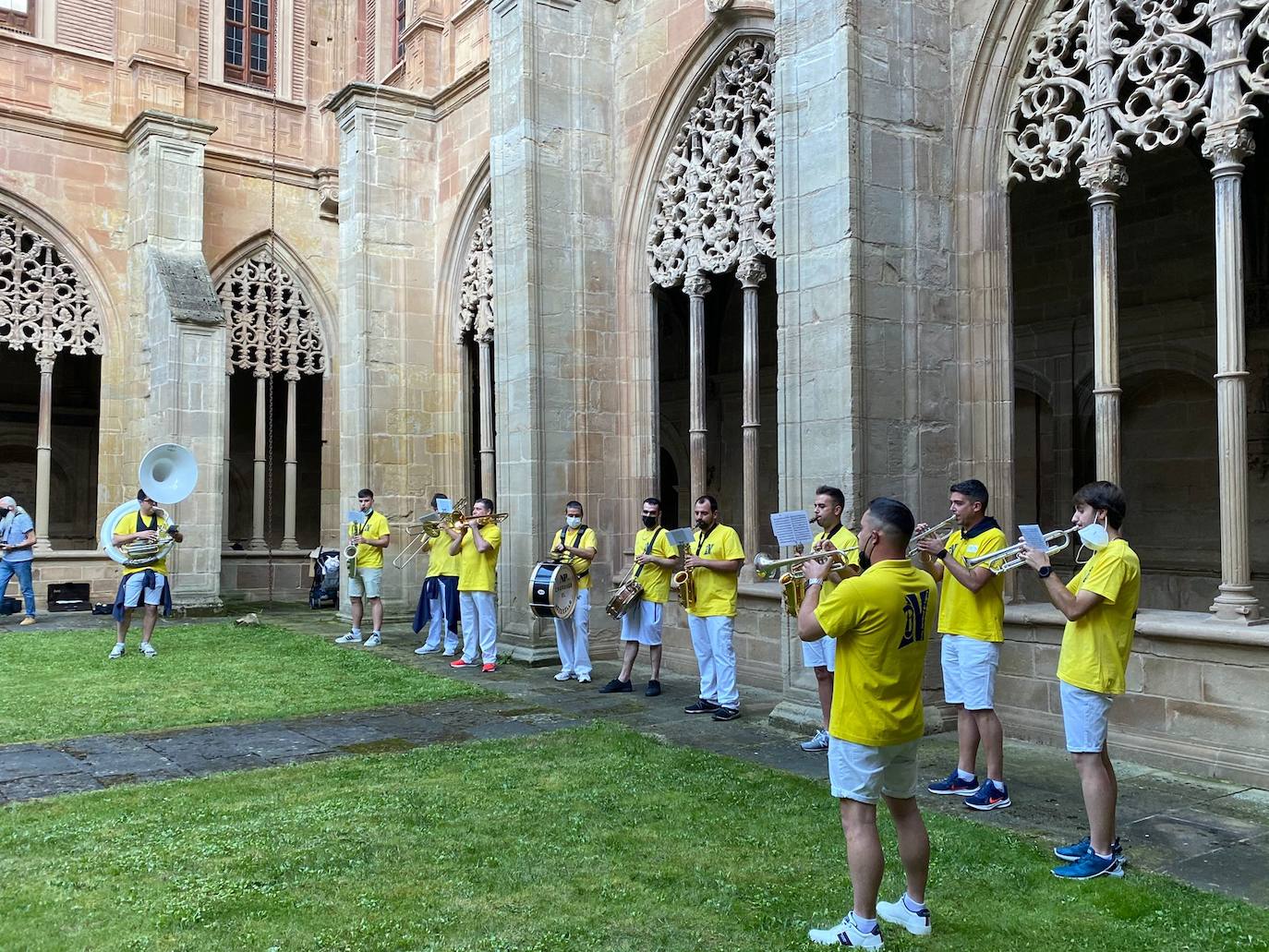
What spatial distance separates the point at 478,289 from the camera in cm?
1399

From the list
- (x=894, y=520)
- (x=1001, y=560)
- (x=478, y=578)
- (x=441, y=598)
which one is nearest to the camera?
(x=894, y=520)

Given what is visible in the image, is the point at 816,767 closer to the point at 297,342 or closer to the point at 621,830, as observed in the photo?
the point at 621,830

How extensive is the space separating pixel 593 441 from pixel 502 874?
6.92m

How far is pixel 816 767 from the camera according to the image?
6367mm

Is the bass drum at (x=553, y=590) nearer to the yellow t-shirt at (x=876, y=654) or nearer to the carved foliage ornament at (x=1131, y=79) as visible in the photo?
the carved foliage ornament at (x=1131, y=79)

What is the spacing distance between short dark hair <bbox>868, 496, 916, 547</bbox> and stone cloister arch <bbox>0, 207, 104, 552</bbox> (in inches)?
618

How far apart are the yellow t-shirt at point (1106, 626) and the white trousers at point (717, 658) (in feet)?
11.7

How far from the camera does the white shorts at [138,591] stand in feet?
35.2

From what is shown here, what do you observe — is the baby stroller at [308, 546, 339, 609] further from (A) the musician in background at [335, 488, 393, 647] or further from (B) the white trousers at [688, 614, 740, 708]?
(B) the white trousers at [688, 614, 740, 708]

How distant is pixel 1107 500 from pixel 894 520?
4.45 feet

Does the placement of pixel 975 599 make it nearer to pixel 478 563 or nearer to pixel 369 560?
pixel 478 563

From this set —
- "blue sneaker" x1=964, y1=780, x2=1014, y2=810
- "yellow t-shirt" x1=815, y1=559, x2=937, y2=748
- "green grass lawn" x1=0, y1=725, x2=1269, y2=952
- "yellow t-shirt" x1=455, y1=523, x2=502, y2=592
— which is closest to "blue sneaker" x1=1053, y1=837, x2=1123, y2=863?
"green grass lawn" x1=0, y1=725, x2=1269, y2=952

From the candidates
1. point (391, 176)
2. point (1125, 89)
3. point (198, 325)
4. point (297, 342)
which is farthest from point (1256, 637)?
point (297, 342)

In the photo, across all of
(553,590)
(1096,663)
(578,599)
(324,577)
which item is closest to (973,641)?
(1096,663)
